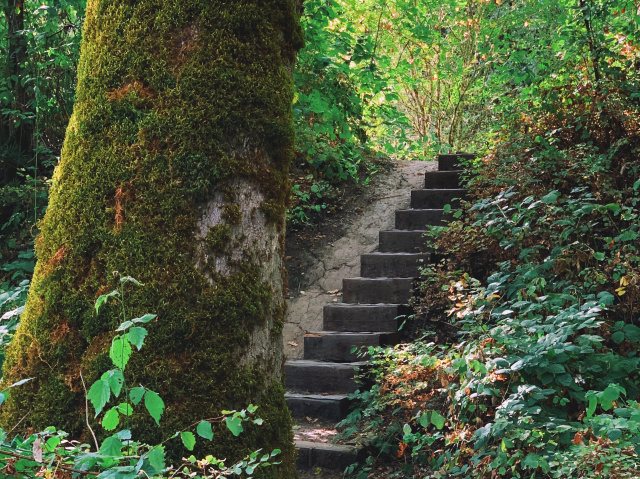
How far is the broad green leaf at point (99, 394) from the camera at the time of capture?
169 cm

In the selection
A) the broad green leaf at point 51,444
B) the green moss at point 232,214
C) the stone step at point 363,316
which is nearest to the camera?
the broad green leaf at point 51,444

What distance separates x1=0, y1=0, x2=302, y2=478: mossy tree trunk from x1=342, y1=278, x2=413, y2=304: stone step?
3.09 metres

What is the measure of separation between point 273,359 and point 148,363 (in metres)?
0.55

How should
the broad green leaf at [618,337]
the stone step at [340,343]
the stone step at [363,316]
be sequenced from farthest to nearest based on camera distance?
the stone step at [363,316] → the stone step at [340,343] → the broad green leaf at [618,337]

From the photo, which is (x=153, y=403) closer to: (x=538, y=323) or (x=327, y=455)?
(x=538, y=323)

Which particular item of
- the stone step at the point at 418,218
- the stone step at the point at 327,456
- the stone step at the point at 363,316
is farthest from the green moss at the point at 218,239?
the stone step at the point at 418,218

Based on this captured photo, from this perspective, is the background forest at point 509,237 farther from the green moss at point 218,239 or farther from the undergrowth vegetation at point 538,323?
the green moss at point 218,239

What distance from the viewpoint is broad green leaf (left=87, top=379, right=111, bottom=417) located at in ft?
5.55

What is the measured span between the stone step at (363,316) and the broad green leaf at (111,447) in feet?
12.5

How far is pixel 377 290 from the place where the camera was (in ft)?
18.8

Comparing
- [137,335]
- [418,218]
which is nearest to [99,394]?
[137,335]

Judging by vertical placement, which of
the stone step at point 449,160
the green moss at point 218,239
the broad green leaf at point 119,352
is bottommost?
the broad green leaf at point 119,352

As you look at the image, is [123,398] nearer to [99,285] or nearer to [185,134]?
[99,285]

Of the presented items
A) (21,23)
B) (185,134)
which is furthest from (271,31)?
(21,23)
